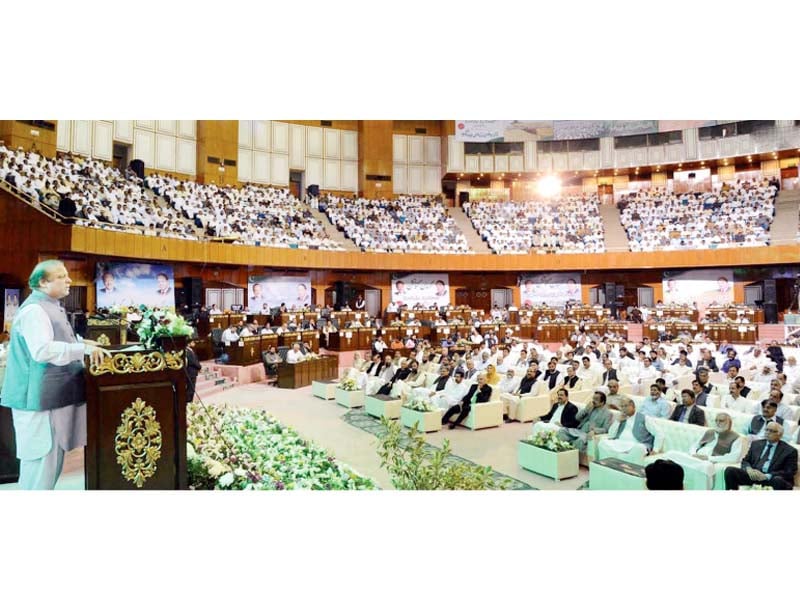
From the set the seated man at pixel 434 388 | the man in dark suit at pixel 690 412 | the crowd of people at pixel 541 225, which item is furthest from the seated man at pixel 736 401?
the crowd of people at pixel 541 225

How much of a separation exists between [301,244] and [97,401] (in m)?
14.9

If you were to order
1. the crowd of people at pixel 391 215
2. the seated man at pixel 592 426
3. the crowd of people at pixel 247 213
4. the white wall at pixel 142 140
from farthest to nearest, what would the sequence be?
the white wall at pixel 142 140, the crowd of people at pixel 247 213, the crowd of people at pixel 391 215, the seated man at pixel 592 426

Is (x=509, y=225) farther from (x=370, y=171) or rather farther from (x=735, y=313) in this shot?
(x=735, y=313)

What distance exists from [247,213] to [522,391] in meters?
13.0

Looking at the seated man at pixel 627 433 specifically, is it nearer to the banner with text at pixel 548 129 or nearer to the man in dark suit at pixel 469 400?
the man in dark suit at pixel 469 400

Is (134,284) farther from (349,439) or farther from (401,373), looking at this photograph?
(349,439)

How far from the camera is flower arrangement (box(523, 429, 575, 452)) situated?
5.51 meters

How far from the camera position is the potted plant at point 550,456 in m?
5.44

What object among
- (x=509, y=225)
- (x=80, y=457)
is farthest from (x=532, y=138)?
(x=80, y=457)

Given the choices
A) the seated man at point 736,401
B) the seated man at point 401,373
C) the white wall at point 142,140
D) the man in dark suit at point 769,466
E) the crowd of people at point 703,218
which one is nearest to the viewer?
the man in dark suit at point 769,466

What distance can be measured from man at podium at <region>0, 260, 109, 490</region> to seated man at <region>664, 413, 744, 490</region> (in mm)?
4961

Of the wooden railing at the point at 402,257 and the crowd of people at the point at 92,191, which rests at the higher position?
the crowd of people at the point at 92,191

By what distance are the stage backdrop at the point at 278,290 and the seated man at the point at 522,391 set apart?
10.9m

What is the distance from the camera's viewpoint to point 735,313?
53.1 feet
